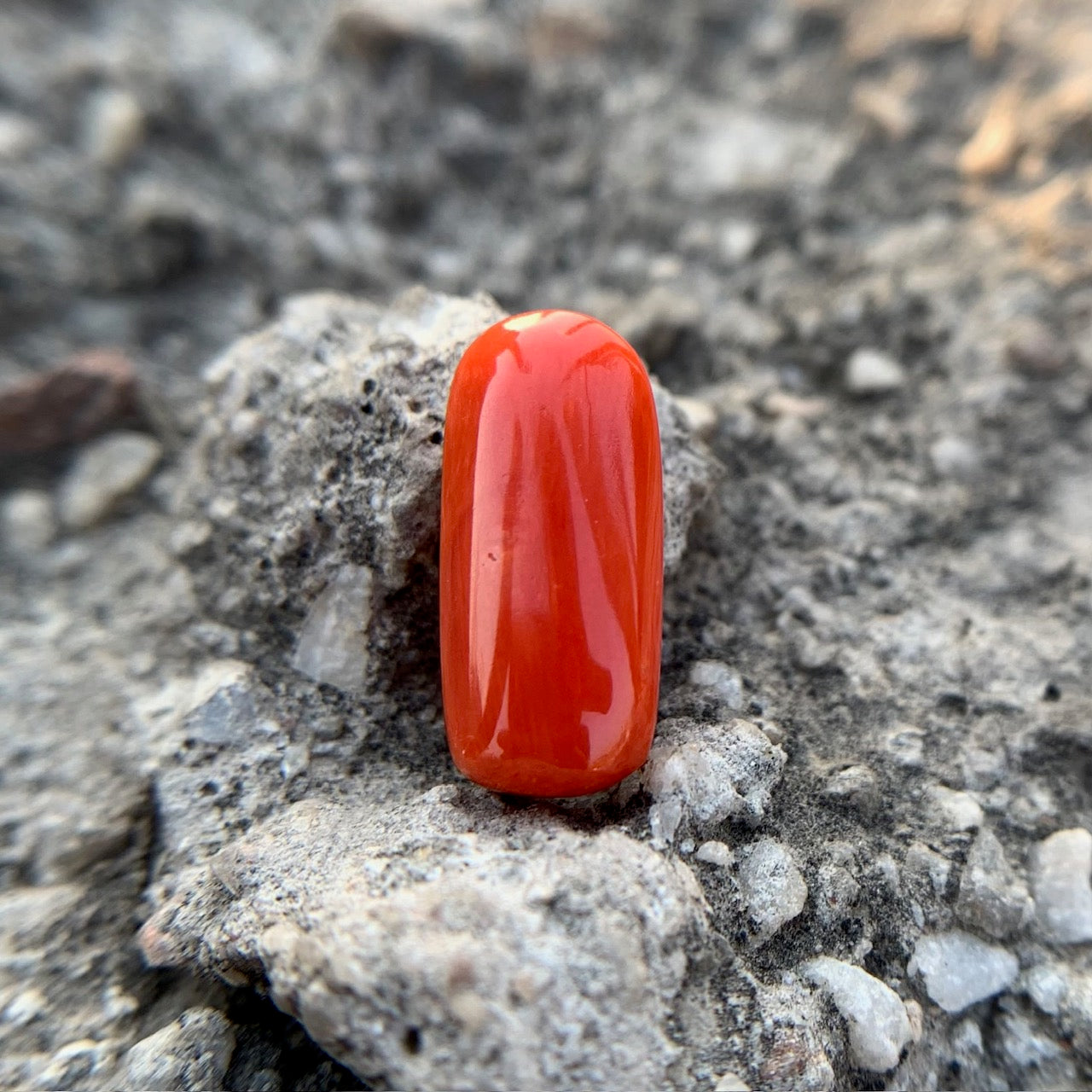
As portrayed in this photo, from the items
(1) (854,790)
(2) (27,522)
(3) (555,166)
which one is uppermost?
(3) (555,166)

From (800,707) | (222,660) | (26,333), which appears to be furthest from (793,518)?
(26,333)

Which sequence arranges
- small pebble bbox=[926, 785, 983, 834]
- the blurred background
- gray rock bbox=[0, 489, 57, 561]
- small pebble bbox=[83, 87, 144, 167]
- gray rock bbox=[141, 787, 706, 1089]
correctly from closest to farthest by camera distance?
1. gray rock bbox=[141, 787, 706, 1089]
2. small pebble bbox=[926, 785, 983, 834]
3. gray rock bbox=[0, 489, 57, 561]
4. the blurred background
5. small pebble bbox=[83, 87, 144, 167]

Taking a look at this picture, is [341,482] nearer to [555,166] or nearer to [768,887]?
[768,887]

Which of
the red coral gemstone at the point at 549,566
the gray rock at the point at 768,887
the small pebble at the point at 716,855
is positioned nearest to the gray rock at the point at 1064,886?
the gray rock at the point at 768,887

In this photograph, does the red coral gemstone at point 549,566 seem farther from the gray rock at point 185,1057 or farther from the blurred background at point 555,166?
the blurred background at point 555,166

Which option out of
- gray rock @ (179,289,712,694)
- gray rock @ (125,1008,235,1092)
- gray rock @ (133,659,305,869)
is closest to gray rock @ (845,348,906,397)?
gray rock @ (179,289,712,694)

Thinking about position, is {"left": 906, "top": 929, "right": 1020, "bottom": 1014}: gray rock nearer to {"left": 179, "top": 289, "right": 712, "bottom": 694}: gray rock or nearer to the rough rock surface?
the rough rock surface

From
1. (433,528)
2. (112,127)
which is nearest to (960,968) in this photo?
(433,528)
